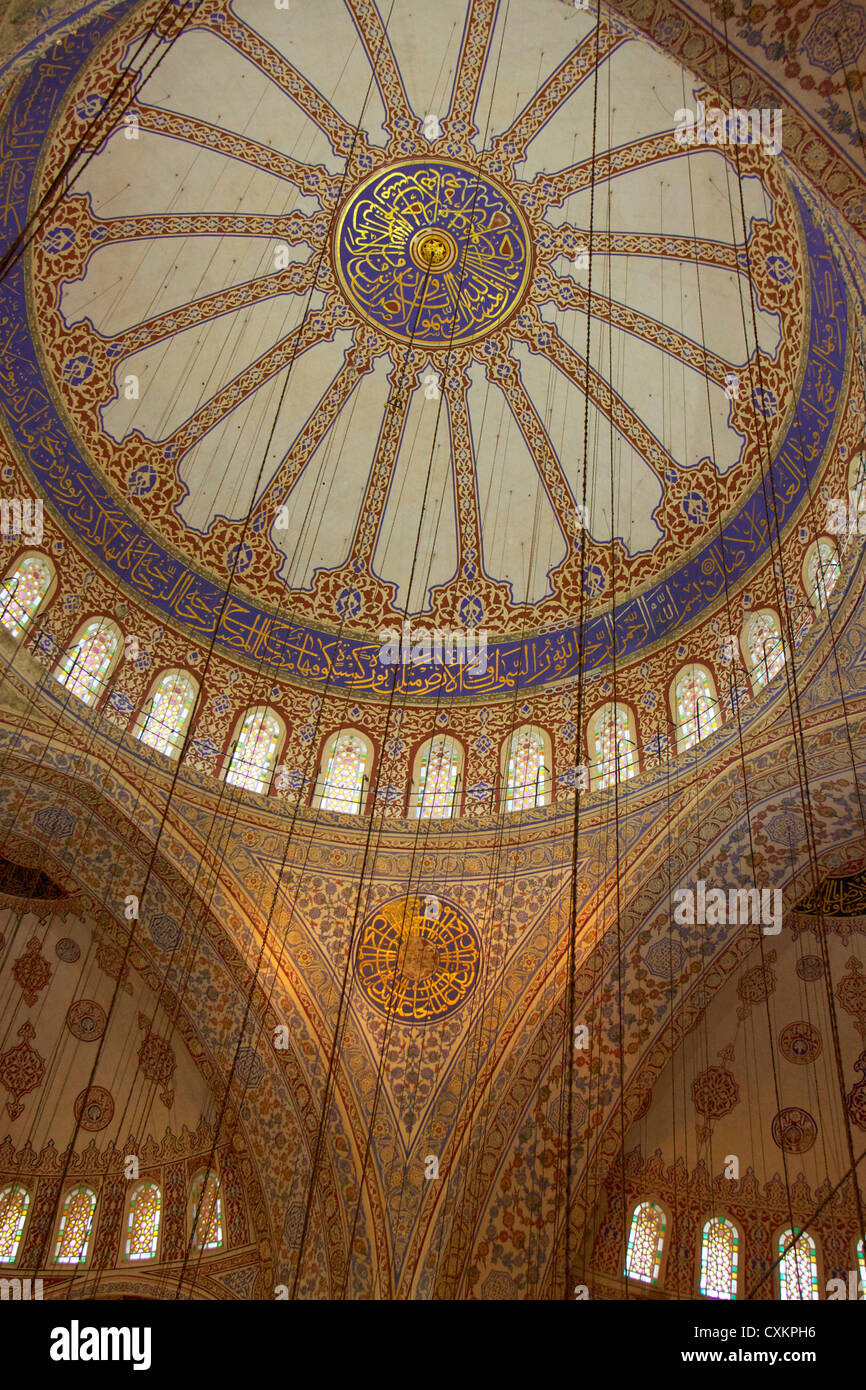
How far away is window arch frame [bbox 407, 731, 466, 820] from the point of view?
37.2ft

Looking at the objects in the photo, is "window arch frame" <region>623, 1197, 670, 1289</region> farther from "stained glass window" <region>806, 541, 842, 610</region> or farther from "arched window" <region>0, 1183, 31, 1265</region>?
"stained glass window" <region>806, 541, 842, 610</region>

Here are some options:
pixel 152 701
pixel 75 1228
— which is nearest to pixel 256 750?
pixel 152 701

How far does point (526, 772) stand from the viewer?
448 inches

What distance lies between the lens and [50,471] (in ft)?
35.7

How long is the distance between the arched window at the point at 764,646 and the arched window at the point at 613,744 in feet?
4.88

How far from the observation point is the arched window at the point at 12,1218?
31.3ft

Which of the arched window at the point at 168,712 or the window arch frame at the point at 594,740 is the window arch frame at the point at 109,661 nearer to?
the arched window at the point at 168,712

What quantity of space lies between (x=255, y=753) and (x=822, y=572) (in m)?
6.07

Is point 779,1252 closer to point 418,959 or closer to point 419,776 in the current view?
point 418,959

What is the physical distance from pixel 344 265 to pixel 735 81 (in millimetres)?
6901

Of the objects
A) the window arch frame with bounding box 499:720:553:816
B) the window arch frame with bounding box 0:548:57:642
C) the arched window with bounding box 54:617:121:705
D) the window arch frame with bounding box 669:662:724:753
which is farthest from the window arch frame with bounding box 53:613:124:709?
the window arch frame with bounding box 669:662:724:753

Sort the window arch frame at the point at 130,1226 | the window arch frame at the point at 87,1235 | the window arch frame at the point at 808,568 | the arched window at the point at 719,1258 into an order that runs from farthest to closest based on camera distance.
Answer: the window arch frame at the point at 130,1226 < the window arch frame at the point at 87,1235 < the arched window at the point at 719,1258 < the window arch frame at the point at 808,568

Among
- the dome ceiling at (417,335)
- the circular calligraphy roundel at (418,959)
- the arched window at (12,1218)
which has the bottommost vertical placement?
the arched window at (12,1218)

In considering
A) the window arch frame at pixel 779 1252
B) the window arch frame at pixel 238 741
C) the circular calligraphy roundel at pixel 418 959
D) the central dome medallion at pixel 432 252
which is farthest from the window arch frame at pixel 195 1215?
the central dome medallion at pixel 432 252
